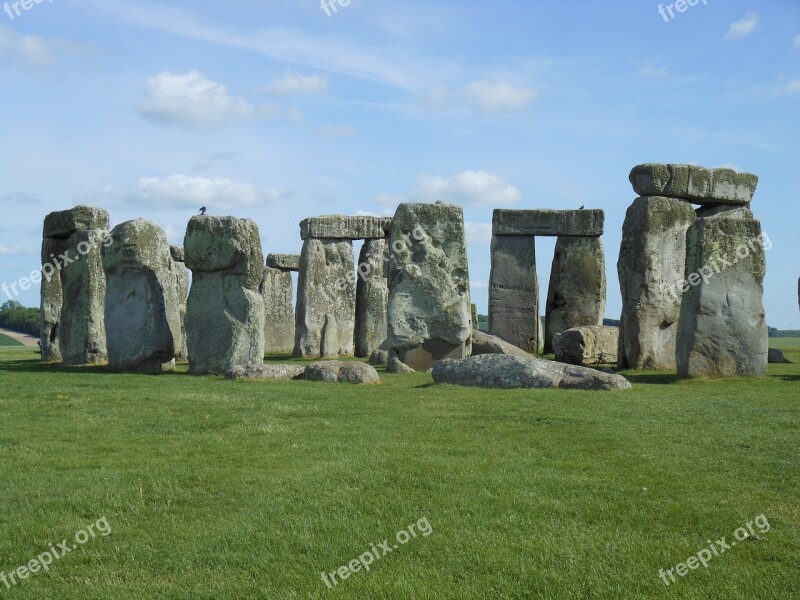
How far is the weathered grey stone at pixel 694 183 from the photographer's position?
59.2 ft

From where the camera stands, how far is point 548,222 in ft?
78.1

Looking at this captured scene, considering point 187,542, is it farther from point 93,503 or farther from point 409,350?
point 409,350

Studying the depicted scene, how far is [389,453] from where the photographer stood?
7.74 metres

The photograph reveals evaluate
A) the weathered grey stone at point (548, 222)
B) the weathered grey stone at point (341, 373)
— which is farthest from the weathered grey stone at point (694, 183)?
the weathered grey stone at point (341, 373)

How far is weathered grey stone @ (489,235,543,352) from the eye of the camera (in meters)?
23.3

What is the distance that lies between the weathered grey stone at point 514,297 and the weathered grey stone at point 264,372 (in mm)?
9935

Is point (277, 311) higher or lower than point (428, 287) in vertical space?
lower

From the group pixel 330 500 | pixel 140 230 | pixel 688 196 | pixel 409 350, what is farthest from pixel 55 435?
pixel 688 196

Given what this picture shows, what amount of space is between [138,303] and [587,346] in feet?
26.9

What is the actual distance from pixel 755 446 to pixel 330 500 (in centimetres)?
379

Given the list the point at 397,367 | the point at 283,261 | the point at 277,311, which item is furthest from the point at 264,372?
the point at 283,261

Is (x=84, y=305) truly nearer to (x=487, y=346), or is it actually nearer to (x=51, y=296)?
(x=51, y=296)

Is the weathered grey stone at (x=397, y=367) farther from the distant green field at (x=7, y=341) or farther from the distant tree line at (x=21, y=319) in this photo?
the distant tree line at (x=21, y=319)

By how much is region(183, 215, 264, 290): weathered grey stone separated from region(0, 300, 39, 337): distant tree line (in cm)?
3106
